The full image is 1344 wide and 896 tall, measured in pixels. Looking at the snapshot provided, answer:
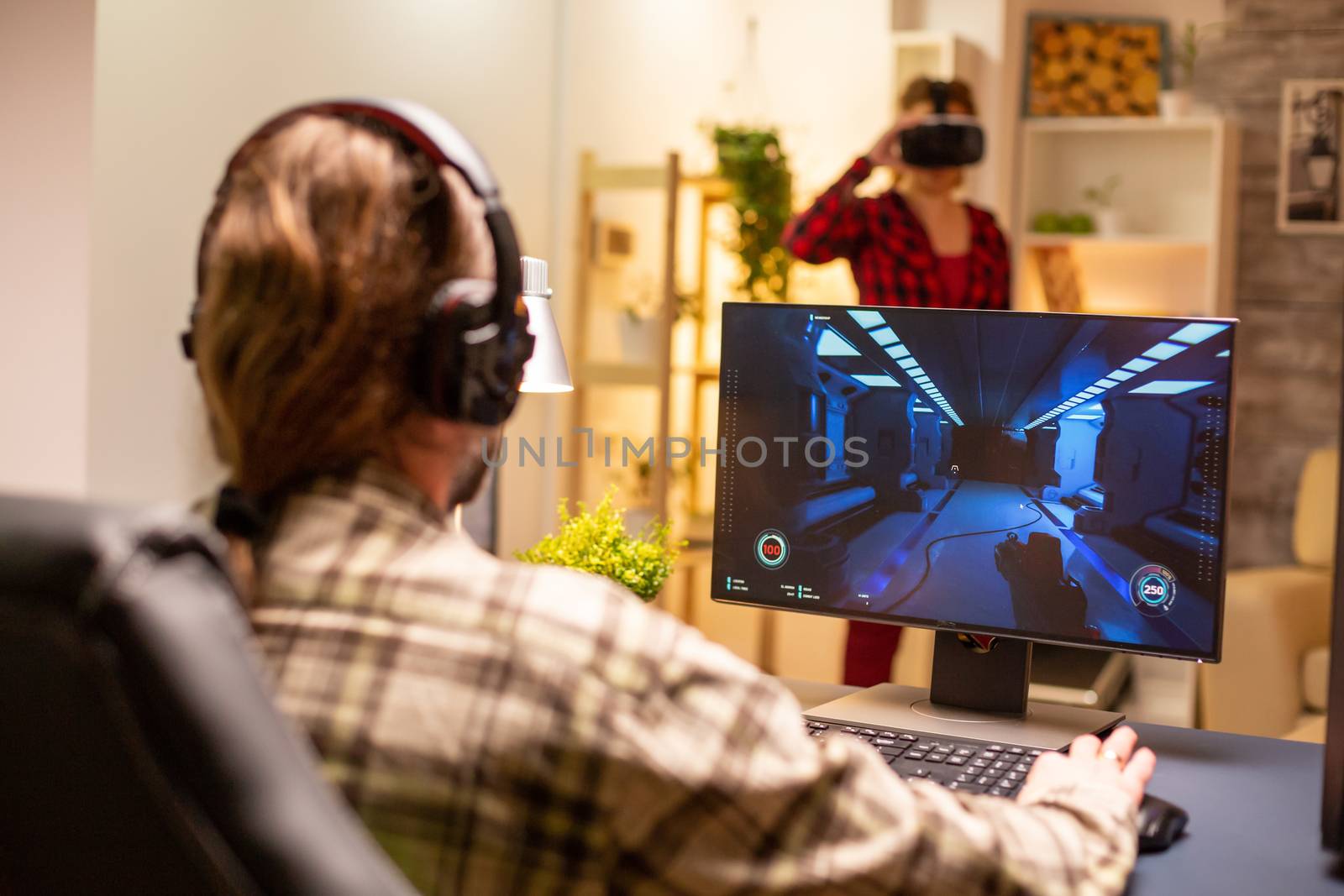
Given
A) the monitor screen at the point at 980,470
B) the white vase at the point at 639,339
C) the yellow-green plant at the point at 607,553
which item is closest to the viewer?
the monitor screen at the point at 980,470

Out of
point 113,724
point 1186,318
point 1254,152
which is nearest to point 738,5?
point 1254,152

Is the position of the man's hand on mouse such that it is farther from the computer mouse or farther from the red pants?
the red pants

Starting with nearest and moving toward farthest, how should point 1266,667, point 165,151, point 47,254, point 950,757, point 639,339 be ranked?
point 950,757 → point 47,254 → point 165,151 → point 1266,667 → point 639,339

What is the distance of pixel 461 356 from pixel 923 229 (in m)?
2.22

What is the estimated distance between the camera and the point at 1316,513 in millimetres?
3674

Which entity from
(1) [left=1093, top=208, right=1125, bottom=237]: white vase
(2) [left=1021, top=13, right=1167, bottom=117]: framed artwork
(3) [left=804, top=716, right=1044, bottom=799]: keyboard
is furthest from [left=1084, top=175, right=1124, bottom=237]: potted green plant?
(3) [left=804, top=716, right=1044, bottom=799]: keyboard

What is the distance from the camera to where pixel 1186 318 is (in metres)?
1.28

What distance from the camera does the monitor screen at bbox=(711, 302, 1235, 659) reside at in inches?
50.4

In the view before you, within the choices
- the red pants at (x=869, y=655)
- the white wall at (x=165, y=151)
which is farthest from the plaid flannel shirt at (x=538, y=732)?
the white wall at (x=165, y=151)

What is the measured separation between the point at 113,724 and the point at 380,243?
0.29m

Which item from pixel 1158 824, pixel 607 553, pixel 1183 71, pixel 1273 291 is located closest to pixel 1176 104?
pixel 1183 71

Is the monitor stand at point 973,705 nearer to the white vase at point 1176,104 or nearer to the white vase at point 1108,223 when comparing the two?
the white vase at point 1108,223

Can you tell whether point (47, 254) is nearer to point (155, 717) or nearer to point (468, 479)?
point (468, 479)

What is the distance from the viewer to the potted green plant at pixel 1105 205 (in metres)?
4.21
